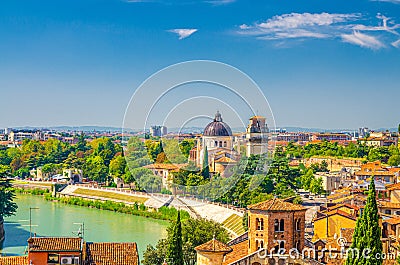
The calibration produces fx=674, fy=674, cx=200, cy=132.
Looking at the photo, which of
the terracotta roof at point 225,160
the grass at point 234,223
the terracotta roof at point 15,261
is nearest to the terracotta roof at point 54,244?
the terracotta roof at point 15,261

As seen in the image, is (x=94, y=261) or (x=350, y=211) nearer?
(x=94, y=261)

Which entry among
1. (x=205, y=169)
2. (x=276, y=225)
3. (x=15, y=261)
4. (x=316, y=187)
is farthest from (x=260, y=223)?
(x=316, y=187)

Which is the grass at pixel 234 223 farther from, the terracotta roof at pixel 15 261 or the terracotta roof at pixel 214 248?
the terracotta roof at pixel 15 261

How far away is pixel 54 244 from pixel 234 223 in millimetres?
7181

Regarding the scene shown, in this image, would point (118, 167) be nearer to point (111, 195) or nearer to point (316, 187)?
point (111, 195)

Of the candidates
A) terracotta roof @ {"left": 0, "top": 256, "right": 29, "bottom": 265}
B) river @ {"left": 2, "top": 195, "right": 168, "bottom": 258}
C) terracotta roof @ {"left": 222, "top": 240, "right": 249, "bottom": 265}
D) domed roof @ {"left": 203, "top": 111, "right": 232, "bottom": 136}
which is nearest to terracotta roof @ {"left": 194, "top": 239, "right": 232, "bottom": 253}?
terracotta roof @ {"left": 222, "top": 240, "right": 249, "bottom": 265}

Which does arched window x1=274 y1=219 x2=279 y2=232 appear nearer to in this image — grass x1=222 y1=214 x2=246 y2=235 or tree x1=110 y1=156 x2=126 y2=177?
grass x1=222 y1=214 x2=246 y2=235

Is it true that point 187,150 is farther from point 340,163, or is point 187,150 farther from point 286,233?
point 286,233

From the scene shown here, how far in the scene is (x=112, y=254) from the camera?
814cm

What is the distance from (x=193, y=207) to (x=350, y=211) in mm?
5995

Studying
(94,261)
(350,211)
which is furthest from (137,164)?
(94,261)

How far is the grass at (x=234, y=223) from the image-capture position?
44.8 feet

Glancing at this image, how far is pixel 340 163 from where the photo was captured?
2872cm

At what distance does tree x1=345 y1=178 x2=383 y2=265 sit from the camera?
7086 millimetres
